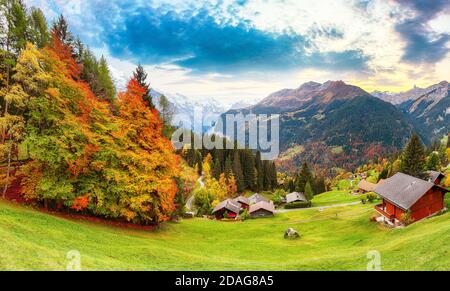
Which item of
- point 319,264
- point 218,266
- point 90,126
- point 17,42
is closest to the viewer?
point 218,266

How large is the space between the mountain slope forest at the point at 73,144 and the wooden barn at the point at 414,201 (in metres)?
37.2

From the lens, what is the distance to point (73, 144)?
2964cm

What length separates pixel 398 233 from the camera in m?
36.6

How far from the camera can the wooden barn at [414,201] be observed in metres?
43.0

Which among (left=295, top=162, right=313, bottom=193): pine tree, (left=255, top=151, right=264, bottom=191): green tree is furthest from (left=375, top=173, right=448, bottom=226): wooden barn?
(left=255, top=151, right=264, bottom=191): green tree

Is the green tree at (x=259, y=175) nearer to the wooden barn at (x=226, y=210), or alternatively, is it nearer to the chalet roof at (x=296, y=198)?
the chalet roof at (x=296, y=198)

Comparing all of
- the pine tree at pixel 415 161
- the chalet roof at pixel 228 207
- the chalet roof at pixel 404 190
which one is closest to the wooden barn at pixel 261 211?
the chalet roof at pixel 228 207

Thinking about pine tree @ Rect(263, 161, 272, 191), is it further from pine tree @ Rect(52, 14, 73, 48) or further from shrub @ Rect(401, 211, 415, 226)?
pine tree @ Rect(52, 14, 73, 48)

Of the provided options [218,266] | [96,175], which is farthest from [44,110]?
[218,266]

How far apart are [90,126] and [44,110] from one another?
4865mm

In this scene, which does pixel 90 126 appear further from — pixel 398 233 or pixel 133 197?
pixel 398 233

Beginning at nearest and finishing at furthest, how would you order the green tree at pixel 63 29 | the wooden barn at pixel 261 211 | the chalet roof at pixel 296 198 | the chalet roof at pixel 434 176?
the green tree at pixel 63 29 → the chalet roof at pixel 434 176 → the wooden barn at pixel 261 211 → the chalet roof at pixel 296 198
